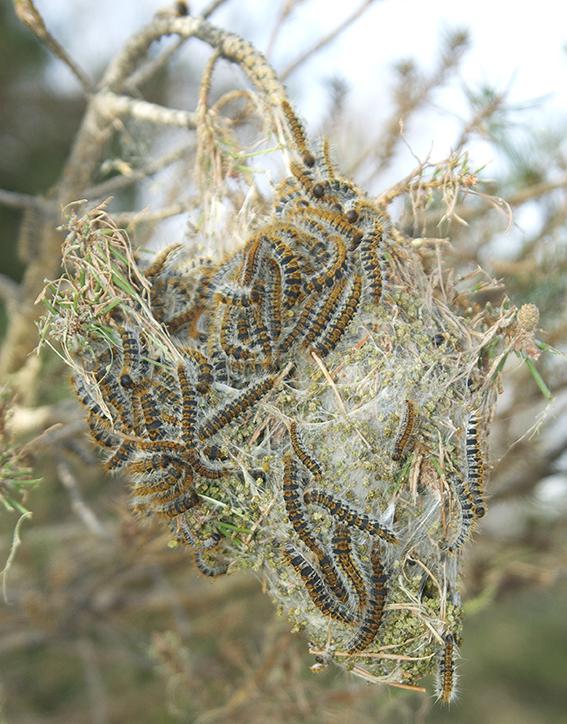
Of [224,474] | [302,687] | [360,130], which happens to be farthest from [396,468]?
[360,130]

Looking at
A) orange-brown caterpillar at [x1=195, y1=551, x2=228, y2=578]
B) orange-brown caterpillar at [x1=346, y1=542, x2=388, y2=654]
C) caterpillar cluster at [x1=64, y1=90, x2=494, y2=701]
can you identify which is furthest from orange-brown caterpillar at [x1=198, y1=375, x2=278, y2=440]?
orange-brown caterpillar at [x1=346, y1=542, x2=388, y2=654]

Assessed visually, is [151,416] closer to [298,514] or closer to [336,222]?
[298,514]

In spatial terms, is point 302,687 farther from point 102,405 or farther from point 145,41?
point 145,41

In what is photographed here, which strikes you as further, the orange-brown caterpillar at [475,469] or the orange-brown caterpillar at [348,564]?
the orange-brown caterpillar at [475,469]

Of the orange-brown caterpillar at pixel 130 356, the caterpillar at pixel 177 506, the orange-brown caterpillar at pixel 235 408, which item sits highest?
the orange-brown caterpillar at pixel 130 356

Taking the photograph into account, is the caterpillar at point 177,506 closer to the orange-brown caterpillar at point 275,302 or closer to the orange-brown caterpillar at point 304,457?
the orange-brown caterpillar at point 304,457

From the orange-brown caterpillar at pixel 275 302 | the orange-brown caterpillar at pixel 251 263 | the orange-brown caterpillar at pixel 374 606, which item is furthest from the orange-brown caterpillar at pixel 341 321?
the orange-brown caterpillar at pixel 374 606
